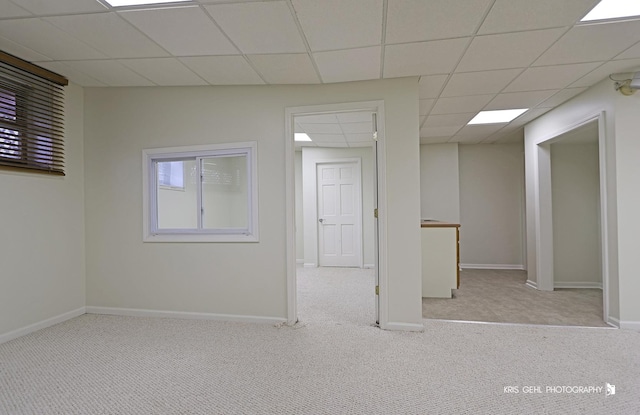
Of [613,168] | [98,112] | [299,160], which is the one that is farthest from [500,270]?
[98,112]

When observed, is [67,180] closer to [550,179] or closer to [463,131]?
[463,131]

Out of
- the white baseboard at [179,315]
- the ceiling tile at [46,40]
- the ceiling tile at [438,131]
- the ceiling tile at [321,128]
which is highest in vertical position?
the ceiling tile at [46,40]

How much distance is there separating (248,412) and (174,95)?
9.78ft

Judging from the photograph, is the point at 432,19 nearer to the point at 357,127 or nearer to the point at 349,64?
the point at 349,64

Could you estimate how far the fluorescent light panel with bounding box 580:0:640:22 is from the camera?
185cm

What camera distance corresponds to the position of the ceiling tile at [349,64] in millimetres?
2346

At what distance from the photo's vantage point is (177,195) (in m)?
3.37

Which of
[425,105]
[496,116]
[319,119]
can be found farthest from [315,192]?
[496,116]

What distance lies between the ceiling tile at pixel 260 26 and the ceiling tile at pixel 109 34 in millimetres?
649

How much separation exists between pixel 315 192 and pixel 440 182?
7.90 ft

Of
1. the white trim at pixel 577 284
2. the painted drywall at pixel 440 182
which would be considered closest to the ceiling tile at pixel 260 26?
the painted drywall at pixel 440 182

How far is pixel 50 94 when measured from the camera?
300 cm

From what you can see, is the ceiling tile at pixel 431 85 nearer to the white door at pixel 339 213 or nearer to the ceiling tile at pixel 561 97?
the ceiling tile at pixel 561 97

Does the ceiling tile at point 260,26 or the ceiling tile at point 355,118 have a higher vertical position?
the ceiling tile at point 260,26
